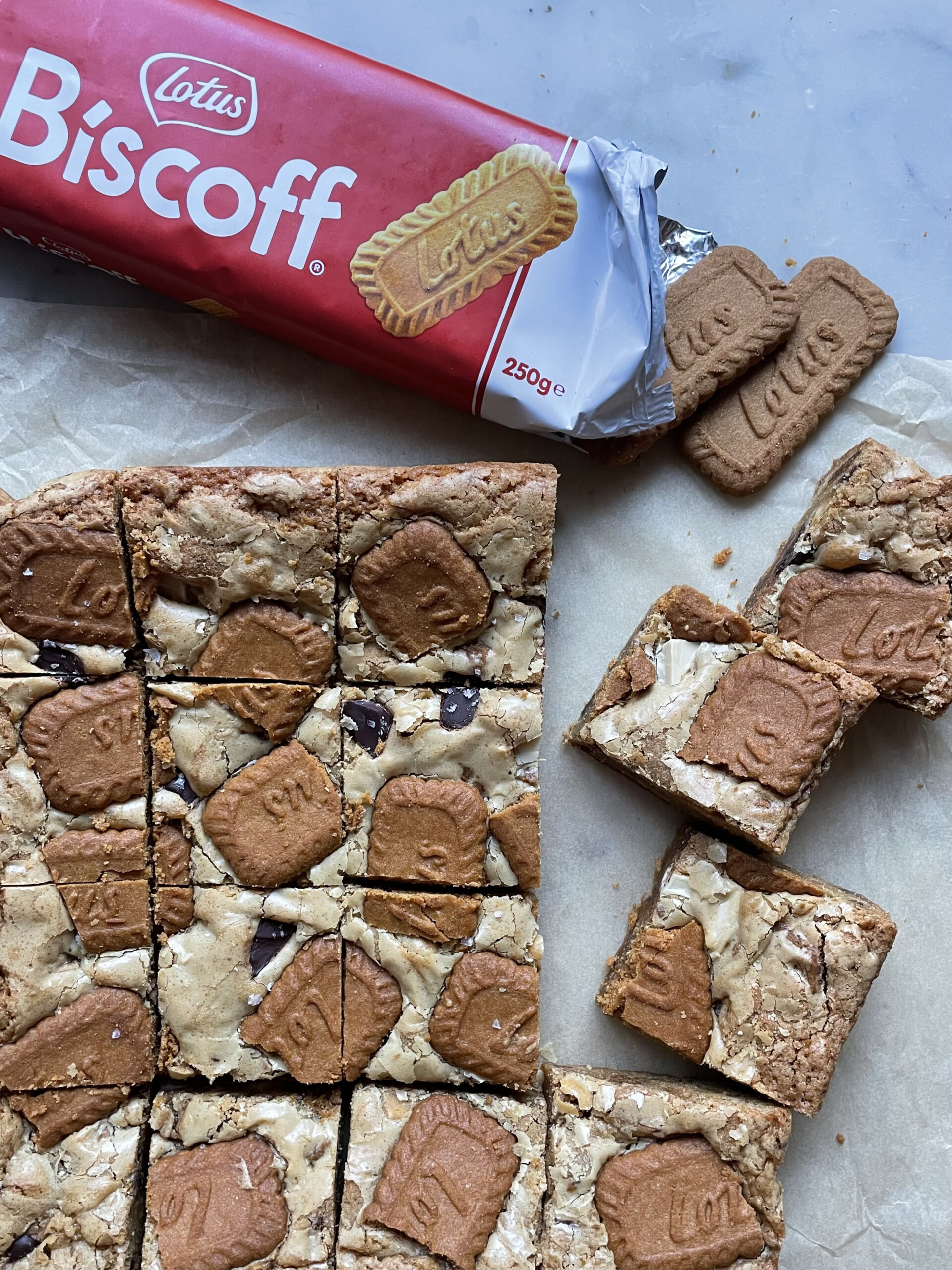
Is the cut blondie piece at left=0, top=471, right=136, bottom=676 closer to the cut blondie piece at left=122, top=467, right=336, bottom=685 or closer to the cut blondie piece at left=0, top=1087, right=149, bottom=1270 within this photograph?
the cut blondie piece at left=122, top=467, right=336, bottom=685

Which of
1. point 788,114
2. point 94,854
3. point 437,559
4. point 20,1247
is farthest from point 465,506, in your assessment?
point 20,1247

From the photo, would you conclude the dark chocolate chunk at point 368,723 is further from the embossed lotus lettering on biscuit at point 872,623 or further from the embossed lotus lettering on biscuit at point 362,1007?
the embossed lotus lettering on biscuit at point 872,623

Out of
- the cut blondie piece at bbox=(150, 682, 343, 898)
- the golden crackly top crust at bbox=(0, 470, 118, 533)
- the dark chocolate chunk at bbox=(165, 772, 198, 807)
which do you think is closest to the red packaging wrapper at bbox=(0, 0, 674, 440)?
the golden crackly top crust at bbox=(0, 470, 118, 533)

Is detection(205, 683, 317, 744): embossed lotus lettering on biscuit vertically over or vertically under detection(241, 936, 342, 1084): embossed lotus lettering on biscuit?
over

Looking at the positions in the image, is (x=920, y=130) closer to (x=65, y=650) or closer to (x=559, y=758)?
(x=559, y=758)

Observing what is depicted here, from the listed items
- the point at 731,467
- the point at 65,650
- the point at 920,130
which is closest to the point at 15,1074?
the point at 65,650
